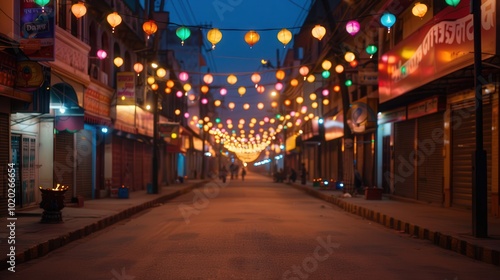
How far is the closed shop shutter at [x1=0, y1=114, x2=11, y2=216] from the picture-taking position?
18.0 meters

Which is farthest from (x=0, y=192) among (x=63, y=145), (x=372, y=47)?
(x=372, y=47)

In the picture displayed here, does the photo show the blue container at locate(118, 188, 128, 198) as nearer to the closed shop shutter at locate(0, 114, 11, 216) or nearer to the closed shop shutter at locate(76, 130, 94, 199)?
the closed shop shutter at locate(76, 130, 94, 199)

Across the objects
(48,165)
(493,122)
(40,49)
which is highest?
(40,49)

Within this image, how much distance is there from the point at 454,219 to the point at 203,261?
9714mm

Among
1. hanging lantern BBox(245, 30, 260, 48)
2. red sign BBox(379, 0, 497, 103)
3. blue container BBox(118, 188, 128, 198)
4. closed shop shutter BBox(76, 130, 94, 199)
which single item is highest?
hanging lantern BBox(245, 30, 260, 48)

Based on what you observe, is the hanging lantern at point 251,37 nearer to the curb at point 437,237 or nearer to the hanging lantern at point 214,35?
the hanging lantern at point 214,35

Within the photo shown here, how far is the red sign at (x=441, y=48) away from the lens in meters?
15.7

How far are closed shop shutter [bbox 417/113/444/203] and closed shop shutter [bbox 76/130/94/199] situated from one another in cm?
1412

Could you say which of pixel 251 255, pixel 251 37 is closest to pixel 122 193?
pixel 251 37

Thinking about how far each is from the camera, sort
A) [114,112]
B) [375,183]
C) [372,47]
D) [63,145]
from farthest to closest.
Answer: [375,183], [114,112], [372,47], [63,145]

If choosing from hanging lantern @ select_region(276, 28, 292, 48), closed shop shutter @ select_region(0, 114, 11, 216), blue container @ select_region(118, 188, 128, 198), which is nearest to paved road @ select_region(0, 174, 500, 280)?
closed shop shutter @ select_region(0, 114, 11, 216)

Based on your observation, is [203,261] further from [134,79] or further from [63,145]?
[134,79]

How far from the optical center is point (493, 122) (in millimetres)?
18609

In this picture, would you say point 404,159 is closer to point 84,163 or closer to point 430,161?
point 430,161
